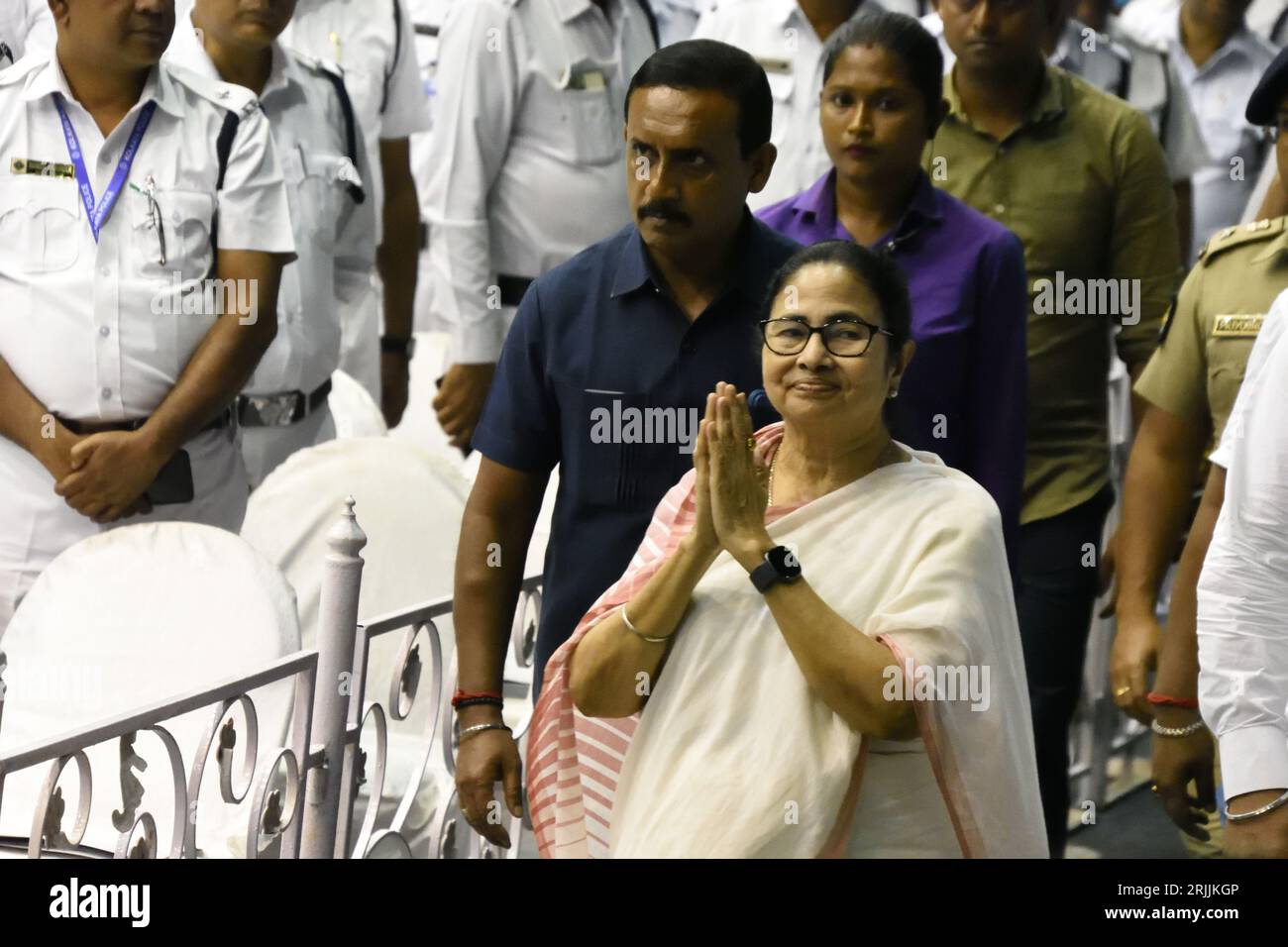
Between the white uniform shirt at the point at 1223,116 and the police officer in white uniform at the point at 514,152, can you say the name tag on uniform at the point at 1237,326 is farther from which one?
the white uniform shirt at the point at 1223,116

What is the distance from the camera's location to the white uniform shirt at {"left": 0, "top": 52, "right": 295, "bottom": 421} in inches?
131

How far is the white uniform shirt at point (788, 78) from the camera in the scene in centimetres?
412

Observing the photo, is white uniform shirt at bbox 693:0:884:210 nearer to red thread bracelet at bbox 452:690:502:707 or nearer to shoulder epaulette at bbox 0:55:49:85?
shoulder epaulette at bbox 0:55:49:85

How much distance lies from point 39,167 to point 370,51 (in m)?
1.33

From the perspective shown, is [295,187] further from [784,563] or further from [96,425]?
[784,563]

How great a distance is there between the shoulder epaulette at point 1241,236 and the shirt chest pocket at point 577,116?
1636mm

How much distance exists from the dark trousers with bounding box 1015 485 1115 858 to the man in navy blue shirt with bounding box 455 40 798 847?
972 millimetres

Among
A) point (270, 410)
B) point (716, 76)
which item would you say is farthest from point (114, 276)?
point (716, 76)

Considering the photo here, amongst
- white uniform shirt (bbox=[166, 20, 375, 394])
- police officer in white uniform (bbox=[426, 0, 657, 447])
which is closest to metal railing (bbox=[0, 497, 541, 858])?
white uniform shirt (bbox=[166, 20, 375, 394])

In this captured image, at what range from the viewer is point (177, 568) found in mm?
3180

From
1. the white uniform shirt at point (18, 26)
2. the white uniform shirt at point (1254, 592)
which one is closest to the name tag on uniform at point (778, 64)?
the white uniform shirt at point (18, 26)
